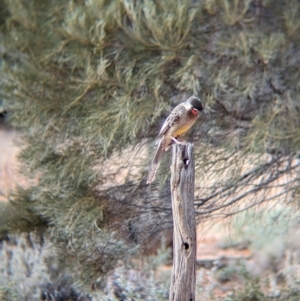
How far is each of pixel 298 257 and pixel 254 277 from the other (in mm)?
446

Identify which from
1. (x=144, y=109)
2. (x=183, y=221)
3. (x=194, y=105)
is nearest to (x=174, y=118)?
(x=194, y=105)

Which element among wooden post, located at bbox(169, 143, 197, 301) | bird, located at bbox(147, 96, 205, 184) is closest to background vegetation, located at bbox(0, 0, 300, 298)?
bird, located at bbox(147, 96, 205, 184)

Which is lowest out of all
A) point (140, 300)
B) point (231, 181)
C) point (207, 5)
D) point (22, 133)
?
point (140, 300)

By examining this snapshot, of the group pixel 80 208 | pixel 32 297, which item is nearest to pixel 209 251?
pixel 32 297

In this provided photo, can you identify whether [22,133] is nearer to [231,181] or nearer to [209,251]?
[231,181]

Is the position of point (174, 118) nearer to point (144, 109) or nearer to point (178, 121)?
point (178, 121)

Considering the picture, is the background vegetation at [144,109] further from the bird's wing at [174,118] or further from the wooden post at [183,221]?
the wooden post at [183,221]

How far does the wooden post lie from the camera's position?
3979 mm

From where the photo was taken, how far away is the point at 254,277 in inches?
264

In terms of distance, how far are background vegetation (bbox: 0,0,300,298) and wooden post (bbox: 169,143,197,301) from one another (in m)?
1.50

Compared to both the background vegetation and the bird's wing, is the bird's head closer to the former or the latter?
the bird's wing

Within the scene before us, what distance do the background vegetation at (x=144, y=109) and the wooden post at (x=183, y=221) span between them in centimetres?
150

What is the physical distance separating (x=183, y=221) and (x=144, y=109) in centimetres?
170

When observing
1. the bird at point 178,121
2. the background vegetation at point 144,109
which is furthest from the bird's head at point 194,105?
the background vegetation at point 144,109
